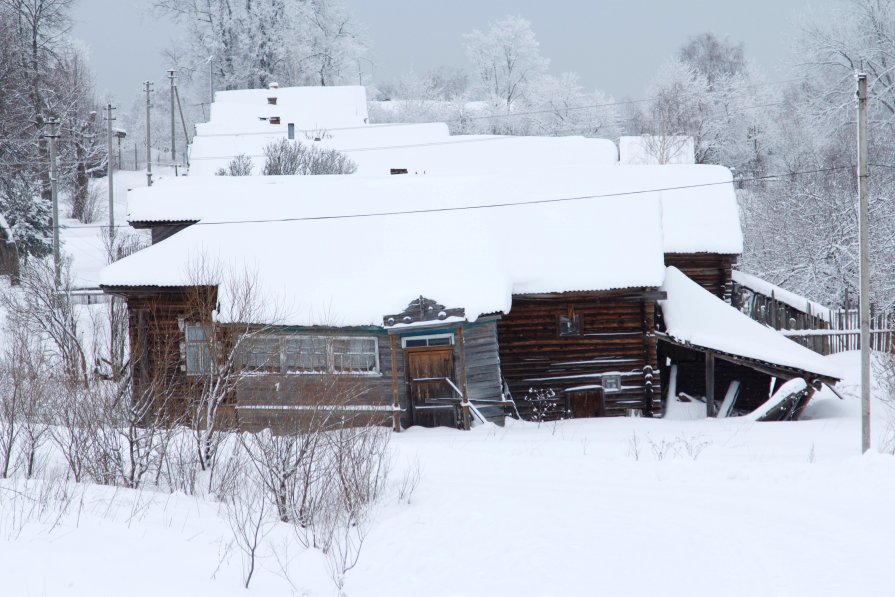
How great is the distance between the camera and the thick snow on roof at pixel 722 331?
733 inches

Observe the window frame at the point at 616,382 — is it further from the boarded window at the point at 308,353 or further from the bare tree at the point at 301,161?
the bare tree at the point at 301,161

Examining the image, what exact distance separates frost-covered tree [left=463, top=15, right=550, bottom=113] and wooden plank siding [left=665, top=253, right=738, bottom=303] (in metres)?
48.4

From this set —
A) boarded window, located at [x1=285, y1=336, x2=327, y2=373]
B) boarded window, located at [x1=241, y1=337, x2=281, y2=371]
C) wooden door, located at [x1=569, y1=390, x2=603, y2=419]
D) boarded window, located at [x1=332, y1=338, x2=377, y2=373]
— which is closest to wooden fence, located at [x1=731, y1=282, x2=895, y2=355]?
wooden door, located at [x1=569, y1=390, x2=603, y2=419]

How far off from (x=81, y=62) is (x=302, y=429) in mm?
59183

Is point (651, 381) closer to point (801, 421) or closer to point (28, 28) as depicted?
point (801, 421)

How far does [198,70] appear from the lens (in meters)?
57.9

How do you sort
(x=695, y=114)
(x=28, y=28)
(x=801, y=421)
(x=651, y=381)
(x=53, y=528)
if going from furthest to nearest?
(x=695, y=114)
(x=28, y=28)
(x=651, y=381)
(x=801, y=421)
(x=53, y=528)

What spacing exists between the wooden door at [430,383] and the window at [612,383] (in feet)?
14.6

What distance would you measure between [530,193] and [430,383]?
287 inches

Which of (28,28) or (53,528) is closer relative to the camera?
(53,528)

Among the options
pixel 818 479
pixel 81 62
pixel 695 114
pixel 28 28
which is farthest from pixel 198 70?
pixel 818 479

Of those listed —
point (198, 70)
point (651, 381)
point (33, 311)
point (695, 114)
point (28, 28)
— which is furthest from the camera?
point (695, 114)

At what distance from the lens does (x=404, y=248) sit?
18672 mm

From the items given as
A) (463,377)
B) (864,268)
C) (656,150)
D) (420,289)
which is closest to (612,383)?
(463,377)
